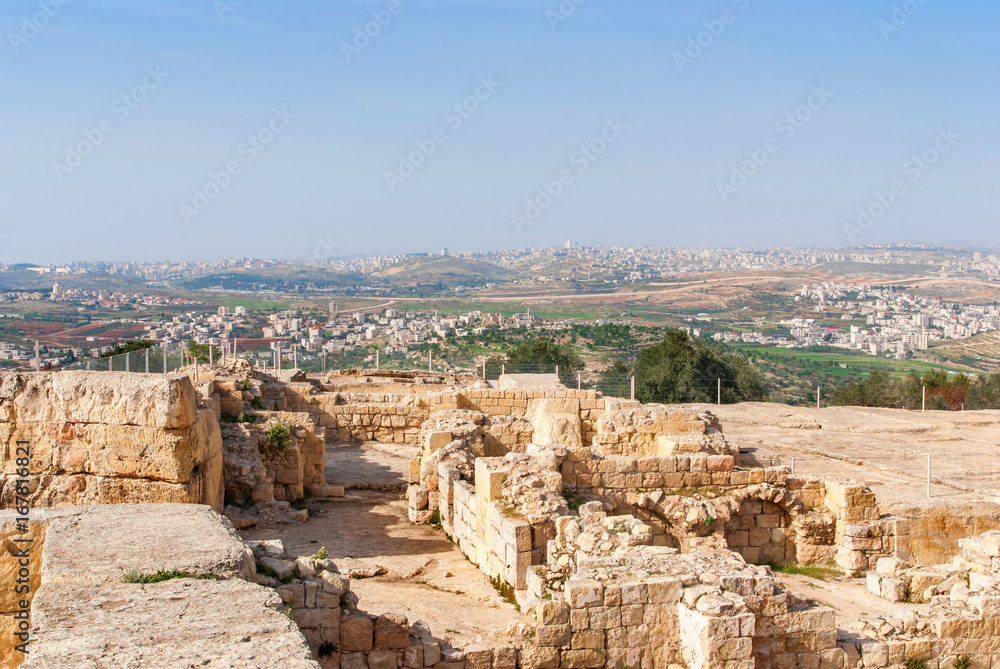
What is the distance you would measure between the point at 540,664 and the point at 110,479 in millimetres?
3830

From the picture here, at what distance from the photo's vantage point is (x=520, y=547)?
29.8 ft

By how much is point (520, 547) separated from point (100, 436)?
4044 millimetres

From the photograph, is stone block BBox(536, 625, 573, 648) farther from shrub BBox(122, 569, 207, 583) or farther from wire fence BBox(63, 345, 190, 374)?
wire fence BBox(63, 345, 190, 374)

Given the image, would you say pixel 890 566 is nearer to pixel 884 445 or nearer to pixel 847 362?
pixel 884 445

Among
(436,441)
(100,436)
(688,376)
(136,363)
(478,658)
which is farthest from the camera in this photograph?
(688,376)

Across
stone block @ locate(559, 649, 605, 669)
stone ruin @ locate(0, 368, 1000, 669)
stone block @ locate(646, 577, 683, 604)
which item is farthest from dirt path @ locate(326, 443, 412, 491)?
stone block @ locate(646, 577, 683, 604)

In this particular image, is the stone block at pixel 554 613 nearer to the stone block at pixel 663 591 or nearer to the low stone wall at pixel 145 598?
the stone block at pixel 663 591

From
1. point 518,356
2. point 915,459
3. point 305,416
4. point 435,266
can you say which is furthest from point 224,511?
point 435,266

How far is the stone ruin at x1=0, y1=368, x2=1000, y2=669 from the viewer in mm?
4898

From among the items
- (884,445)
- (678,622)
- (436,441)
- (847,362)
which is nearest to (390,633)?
(678,622)

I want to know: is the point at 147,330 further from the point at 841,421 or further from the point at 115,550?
the point at 115,550

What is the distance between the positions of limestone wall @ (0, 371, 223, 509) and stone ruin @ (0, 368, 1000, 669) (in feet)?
0.05

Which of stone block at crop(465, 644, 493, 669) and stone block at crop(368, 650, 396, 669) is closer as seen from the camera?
stone block at crop(368, 650, 396, 669)

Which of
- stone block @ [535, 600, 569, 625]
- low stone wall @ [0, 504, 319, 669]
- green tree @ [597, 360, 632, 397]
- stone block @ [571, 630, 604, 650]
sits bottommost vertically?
green tree @ [597, 360, 632, 397]
